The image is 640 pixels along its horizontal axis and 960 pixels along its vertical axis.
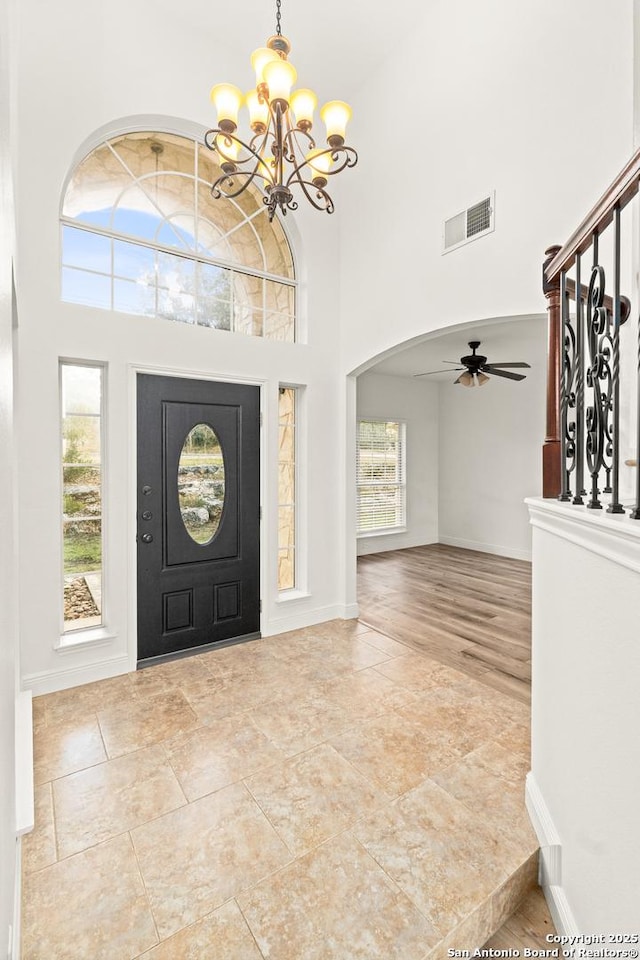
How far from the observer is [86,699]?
292 cm

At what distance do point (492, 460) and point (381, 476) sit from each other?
1860 millimetres

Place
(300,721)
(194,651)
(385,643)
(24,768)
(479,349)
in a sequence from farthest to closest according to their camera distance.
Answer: (479,349), (385,643), (194,651), (300,721), (24,768)

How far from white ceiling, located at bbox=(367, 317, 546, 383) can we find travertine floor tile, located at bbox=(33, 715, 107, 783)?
3641mm

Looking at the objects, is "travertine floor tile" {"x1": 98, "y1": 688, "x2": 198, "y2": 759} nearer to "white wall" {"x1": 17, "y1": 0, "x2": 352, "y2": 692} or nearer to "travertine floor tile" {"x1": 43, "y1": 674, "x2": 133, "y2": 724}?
"travertine floor tile" {"x1": 43, "y1": 674, "x2": 133, "y2": 724}

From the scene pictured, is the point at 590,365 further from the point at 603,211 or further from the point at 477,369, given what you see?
the point at 477,369

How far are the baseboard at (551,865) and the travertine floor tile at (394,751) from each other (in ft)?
1.63

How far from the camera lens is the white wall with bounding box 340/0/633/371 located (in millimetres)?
2400

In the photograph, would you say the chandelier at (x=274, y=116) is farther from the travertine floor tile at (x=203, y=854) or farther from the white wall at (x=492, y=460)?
the white wall at (x=492, y=460)

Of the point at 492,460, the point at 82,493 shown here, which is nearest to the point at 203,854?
the point at 82,493

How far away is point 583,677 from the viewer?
4.57 feet

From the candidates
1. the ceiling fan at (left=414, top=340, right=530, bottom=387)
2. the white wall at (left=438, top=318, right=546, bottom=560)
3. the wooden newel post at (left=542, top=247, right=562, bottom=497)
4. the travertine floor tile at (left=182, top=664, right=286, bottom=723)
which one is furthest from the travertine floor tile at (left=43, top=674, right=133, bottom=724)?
the white wall at (left=438, top=318, right=546, bottom=560)

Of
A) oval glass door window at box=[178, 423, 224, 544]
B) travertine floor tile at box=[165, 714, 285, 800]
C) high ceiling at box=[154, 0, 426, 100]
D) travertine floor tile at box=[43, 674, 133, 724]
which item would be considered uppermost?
high ceiling at box=[154, 0, 426, 100]

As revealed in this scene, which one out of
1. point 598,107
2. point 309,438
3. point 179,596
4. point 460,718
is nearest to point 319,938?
point 460,718

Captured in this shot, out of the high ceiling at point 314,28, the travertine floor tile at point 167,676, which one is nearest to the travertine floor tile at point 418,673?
the travertine floor tile at point 167,676
